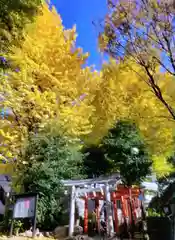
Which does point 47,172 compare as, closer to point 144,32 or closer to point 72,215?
point 72,215

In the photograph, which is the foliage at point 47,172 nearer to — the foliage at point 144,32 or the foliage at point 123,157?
the foliage at point 123,157

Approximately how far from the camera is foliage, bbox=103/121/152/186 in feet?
34.5

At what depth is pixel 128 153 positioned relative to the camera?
10.6m

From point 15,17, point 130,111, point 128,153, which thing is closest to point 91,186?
point 128,153

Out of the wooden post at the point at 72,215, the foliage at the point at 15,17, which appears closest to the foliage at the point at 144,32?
the foliage at the point at 15,17

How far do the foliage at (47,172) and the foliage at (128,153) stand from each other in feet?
7.07

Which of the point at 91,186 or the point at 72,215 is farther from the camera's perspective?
the point at 91,186

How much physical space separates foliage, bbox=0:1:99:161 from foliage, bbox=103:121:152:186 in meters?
1.64

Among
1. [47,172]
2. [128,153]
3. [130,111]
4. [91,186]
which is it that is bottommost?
[91,186]

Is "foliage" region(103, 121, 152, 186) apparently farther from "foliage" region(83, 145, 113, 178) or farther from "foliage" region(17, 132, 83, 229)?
"foliage" region(17, 132, 83, 229)

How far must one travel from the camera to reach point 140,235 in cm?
807

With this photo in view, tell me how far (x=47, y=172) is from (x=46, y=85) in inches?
142

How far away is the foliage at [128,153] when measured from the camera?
1052cm

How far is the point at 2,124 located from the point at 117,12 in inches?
197
